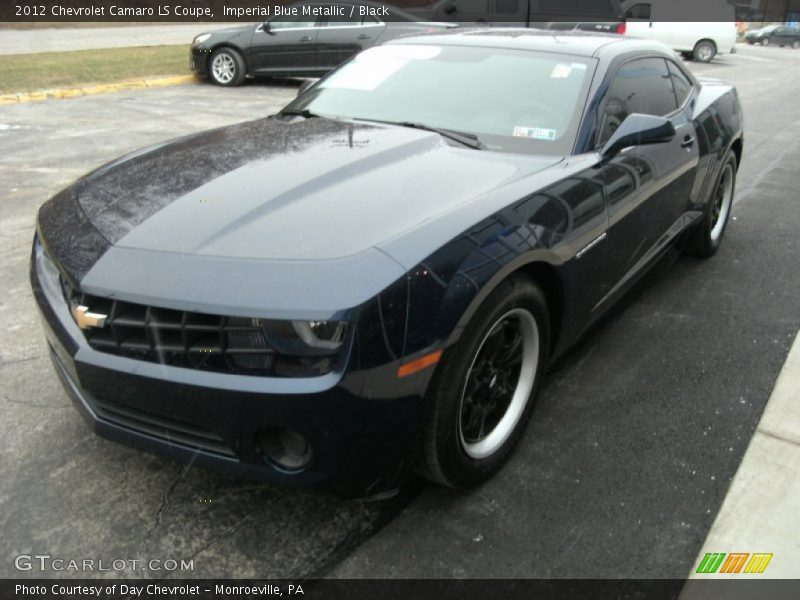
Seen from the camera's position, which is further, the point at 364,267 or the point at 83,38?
the point at 83,38

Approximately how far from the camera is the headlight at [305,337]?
196 centimetres

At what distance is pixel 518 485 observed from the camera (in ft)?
8.64

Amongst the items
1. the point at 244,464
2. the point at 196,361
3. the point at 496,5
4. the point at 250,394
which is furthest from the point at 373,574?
the point at 496,5

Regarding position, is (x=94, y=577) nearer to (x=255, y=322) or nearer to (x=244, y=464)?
(x=244, y=464)

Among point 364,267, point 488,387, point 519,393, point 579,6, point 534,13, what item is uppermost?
point 579,6

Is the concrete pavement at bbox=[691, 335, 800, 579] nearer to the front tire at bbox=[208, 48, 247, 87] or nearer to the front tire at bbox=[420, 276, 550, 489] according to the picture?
the front tire at bbox=[420, 276, 550, 489]

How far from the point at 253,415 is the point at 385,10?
39.6 ft

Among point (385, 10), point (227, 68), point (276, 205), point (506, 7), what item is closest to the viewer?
point (276, 205)

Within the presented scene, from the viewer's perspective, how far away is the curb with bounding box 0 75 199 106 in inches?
395

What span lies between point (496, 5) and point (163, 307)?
13994 mm

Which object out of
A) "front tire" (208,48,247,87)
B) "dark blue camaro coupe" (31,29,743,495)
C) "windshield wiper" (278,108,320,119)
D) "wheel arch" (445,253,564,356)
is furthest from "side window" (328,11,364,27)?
"wheel arch" (445,253,564,356)

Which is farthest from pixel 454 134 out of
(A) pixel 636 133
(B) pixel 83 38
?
(B) pixel 83 38

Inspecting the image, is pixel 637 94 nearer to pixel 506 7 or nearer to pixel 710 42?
pixel 506 7

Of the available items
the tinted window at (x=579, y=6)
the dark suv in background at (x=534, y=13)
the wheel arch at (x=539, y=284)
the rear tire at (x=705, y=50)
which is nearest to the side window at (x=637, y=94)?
the wheel arch at (x=539, y=284)
